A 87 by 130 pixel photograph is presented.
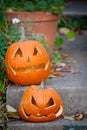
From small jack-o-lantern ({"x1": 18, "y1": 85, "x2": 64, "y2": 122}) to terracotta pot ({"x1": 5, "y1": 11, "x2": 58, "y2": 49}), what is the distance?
1.11 metres

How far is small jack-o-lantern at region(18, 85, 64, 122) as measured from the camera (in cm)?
345

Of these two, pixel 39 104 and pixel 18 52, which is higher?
pixel 18 52

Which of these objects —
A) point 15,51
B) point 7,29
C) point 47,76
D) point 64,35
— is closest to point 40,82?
point 47,76

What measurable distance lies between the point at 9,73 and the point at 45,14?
104 centimetres

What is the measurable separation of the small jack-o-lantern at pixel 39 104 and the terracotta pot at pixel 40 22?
1.11 metres

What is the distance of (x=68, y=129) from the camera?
136 inches

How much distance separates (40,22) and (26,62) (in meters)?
1.00

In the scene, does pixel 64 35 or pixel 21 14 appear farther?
pixel 64 35

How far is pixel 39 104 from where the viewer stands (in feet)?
11.3

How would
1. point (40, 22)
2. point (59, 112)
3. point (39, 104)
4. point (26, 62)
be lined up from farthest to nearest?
1. point (40, 22)
2. point (26, 62)
3. point (59, 112)
4. point (39, 104)

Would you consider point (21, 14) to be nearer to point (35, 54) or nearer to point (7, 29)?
point (7, 29)

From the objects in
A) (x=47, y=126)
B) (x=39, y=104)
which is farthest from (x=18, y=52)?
(x=47, y=126)

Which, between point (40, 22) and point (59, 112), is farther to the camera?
point (40, 22)

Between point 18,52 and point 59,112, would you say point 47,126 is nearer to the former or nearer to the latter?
point 59,112
